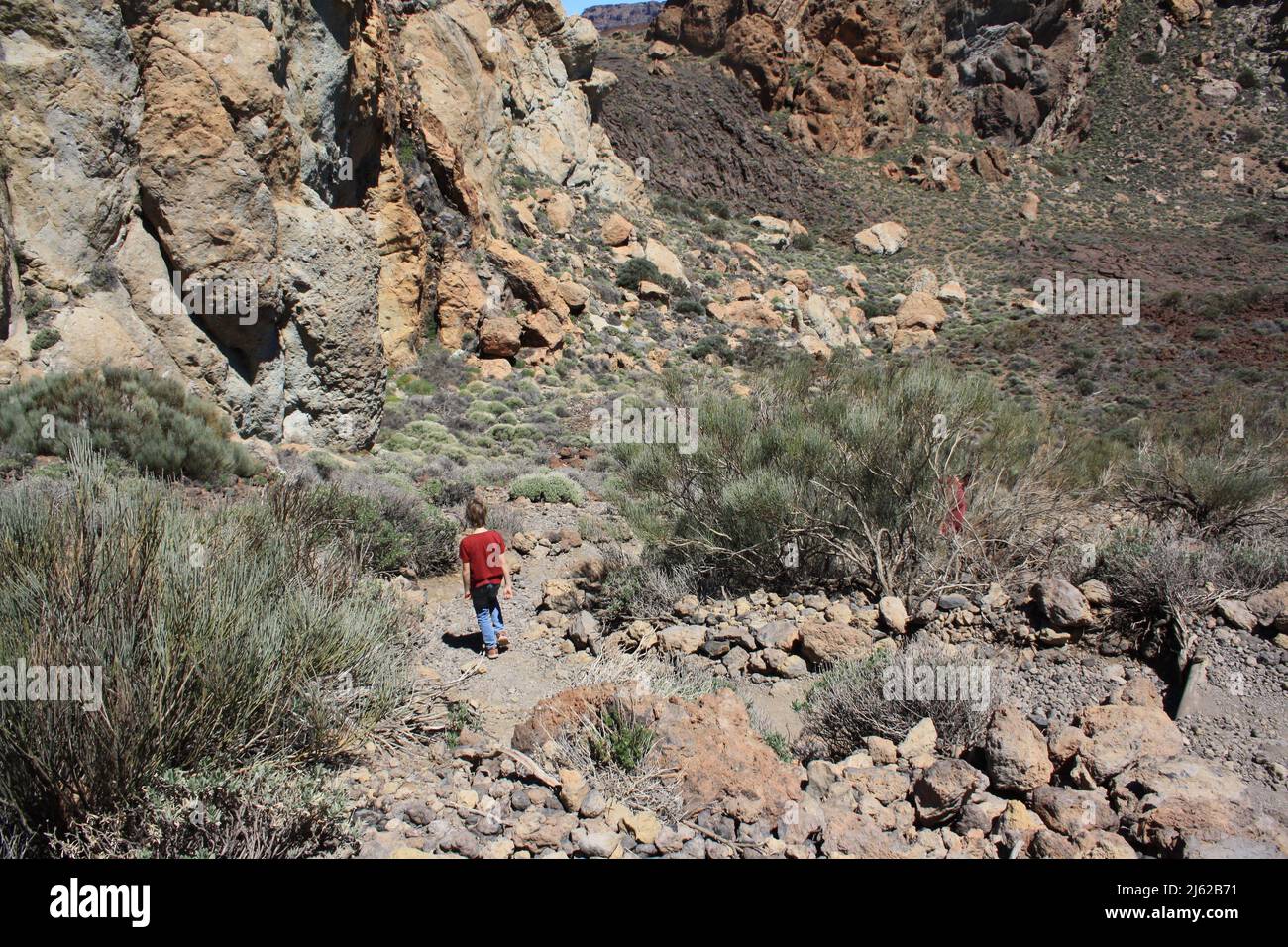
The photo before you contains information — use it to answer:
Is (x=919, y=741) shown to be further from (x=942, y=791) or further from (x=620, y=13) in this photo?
(x=620, y=13)

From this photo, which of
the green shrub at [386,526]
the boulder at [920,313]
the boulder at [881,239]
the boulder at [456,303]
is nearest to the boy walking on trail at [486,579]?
the green shrub at [386,526]

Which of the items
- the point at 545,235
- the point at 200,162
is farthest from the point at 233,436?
the point at 545,235

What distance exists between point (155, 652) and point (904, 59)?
5333cm

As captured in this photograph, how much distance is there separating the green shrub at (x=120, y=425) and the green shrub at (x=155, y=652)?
2885 millimetres

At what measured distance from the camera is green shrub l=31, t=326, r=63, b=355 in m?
7.34

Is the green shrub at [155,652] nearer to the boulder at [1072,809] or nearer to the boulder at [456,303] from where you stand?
the boulder at [1072,809]

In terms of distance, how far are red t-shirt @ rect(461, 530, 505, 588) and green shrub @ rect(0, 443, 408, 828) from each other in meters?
1.53

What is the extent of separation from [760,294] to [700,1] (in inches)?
1189

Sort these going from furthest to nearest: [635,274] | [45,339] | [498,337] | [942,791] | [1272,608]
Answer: [635,274], [498,337], [45,339], [1272,608], [942,791]

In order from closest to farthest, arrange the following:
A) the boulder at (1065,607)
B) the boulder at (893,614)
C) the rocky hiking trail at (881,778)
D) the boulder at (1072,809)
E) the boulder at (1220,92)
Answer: the rocky hiking trail at (881,778) < the boulder at (1072,809) < the boulder at (1065,607) < the boulder at (893,614) < the boulder at (1220,92)
